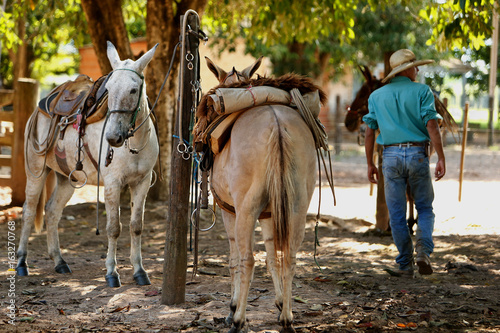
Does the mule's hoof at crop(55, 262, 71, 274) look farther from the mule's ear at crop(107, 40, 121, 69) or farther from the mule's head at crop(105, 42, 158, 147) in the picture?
the mule's ear at crop(107, 40, 121, 69)

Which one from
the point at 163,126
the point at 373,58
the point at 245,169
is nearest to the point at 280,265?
the point at 245,169

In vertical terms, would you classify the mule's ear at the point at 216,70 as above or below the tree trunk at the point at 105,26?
below

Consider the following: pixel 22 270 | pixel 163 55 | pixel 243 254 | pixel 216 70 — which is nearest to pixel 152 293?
pixel 243 254

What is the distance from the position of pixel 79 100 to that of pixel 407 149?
11.8 ft

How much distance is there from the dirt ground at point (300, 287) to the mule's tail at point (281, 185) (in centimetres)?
79

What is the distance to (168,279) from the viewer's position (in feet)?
16.1

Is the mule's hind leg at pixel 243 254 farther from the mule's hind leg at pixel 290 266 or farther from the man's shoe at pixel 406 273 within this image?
the man's shoe at pixel 406 273

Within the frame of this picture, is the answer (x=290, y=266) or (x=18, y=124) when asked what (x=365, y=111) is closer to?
(x=290, y=266)

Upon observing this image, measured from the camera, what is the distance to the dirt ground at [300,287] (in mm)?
4418

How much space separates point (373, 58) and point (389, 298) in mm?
22921

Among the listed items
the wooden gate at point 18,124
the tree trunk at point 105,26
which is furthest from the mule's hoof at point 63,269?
the tree trunk at point 105,26

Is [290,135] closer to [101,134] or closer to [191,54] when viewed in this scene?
[191,54]

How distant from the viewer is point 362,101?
888 centimetres

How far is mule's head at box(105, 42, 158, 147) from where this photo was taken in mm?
5039
